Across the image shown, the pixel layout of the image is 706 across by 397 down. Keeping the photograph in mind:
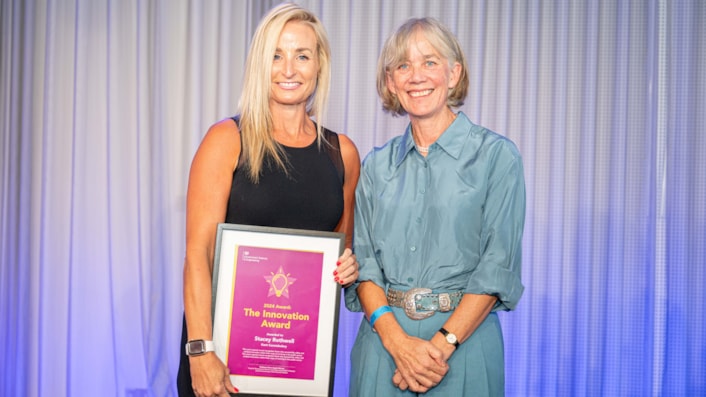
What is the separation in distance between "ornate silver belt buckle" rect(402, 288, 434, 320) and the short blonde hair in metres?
0.56

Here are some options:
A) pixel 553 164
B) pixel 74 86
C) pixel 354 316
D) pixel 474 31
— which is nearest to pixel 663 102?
pixel 553 164

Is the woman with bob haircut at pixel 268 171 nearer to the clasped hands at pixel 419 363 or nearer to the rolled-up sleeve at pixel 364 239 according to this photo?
the rolled-up sleeve at pixel 364 239

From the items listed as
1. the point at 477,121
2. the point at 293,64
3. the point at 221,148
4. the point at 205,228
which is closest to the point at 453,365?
the point at 205,228

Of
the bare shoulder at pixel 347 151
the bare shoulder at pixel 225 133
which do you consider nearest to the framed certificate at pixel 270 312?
the bare shoulder at pixel 225 133

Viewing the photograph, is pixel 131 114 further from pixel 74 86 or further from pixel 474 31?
pixel 474 31

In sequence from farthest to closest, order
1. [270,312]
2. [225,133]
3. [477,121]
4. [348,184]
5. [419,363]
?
[477,121] < [348,184] < [225,133] < [270,312] < [419,363]

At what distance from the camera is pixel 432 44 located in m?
2.03

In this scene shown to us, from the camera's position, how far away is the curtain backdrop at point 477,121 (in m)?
4.08

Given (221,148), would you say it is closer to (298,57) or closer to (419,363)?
(298,57)

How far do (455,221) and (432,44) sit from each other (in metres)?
0.49

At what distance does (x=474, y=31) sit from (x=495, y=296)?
2.59 metres

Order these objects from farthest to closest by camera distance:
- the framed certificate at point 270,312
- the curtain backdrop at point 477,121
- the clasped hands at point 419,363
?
1. the curtain backdrop at point 477,121
2. the framed certificate at point 270,312
3. the clasped hands at point 419,363

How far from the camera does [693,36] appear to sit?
13.5 feet

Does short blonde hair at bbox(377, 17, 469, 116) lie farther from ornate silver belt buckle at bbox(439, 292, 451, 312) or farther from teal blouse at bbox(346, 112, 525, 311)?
ornate silver belt buckle at bbox(439, 292, 451, 312)
